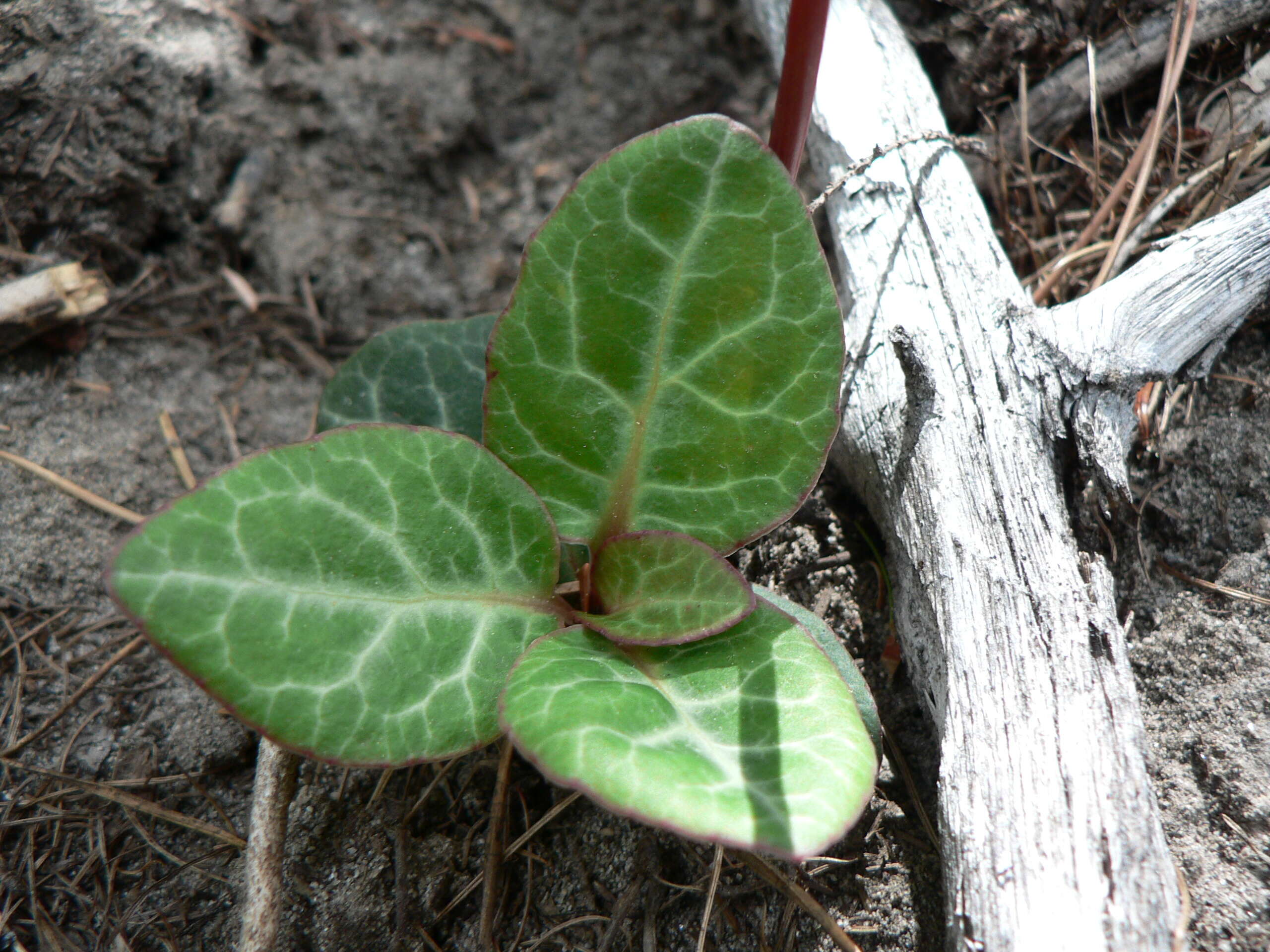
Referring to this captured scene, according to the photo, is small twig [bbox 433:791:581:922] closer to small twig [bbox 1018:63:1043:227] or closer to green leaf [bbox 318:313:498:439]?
green leaf [bbox 318:313:498:439]

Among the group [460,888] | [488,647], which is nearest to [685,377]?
[488,647]

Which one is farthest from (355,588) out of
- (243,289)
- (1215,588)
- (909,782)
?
(1215,588)

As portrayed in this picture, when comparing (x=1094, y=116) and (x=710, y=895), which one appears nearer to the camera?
(x=710, y=895)

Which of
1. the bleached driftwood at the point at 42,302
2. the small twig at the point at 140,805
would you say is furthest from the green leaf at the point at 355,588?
the bleached driftwood at the point at 42,302

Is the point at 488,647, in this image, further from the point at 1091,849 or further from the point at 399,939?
the point at 1091,849

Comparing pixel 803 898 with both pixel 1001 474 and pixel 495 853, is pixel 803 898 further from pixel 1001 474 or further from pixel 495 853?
pixel 1001 474

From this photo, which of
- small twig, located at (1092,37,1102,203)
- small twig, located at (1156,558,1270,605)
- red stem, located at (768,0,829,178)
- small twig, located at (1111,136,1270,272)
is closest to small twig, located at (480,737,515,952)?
red stem, located at (768,0,829,178)

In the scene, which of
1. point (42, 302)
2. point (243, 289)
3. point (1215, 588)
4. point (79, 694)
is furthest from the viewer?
point (243, 289)
